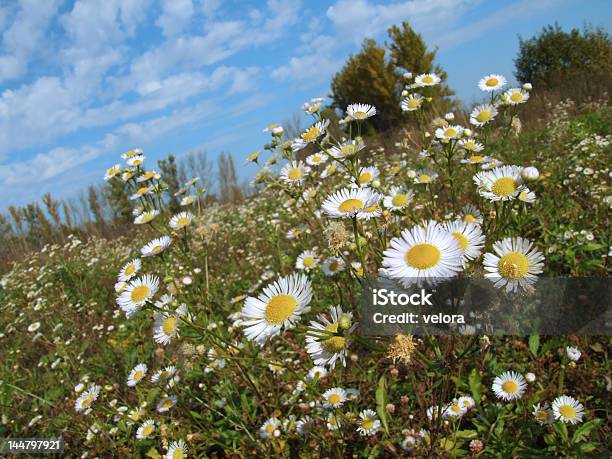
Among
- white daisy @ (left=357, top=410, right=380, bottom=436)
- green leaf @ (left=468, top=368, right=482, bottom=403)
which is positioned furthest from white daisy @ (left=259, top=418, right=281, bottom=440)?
green leaf @ (left=468, top=368, right=482, bottom=403)

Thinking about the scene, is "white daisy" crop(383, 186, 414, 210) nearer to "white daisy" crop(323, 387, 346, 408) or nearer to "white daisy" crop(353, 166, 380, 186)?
"white daisy" crop(353, 166, 380, 186)

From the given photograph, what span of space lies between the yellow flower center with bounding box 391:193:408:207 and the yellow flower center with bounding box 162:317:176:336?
3.72ft

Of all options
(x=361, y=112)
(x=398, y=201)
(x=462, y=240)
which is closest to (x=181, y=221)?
(x=361, y=112)

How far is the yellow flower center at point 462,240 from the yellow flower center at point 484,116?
119 centimetres

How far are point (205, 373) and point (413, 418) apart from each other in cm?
126

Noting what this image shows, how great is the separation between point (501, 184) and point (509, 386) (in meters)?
0.98

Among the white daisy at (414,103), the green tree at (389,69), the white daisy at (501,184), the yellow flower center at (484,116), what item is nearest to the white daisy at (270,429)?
the white daisy at (501,184)

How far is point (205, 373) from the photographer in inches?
94.9

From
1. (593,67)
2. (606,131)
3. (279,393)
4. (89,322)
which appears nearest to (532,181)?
(279,393)

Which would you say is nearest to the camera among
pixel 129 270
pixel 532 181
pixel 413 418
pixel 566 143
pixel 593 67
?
pixel 532 181

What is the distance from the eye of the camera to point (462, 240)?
1.06 m

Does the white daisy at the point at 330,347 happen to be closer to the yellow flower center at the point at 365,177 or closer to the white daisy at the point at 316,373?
the white daisy at the point at 316,373

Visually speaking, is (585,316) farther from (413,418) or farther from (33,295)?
(33,295)

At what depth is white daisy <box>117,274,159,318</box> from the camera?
1574 millimetres
